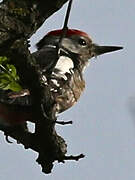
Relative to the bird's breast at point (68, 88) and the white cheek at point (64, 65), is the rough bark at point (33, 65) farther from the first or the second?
the white cheek at point (64, 65)

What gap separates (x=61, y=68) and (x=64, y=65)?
185 mm

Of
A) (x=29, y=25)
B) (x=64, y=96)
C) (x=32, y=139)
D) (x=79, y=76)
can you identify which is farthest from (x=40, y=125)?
(x=79, y=76)

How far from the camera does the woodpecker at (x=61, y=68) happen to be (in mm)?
3652

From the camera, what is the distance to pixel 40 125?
131 inches

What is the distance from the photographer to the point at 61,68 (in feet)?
15.6

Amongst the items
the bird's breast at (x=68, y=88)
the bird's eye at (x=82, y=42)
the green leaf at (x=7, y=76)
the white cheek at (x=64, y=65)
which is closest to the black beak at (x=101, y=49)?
the bird's eye at (x=82, y=42)

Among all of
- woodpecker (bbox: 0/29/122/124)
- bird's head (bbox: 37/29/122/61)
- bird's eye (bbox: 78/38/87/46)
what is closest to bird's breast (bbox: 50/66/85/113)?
woodpecker (bbox: 0/29/122/124)

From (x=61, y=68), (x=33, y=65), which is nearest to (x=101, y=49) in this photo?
(x=61, y=68)

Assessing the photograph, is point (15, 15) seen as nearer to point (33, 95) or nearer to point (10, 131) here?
point (33, 95)

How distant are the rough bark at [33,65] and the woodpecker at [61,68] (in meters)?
0.10

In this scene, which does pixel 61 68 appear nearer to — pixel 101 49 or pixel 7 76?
pixel 7 76

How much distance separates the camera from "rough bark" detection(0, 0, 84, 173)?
9.37 feet

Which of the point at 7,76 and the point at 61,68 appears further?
the point at 61,68

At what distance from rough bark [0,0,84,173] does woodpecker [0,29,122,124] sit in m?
0.10
